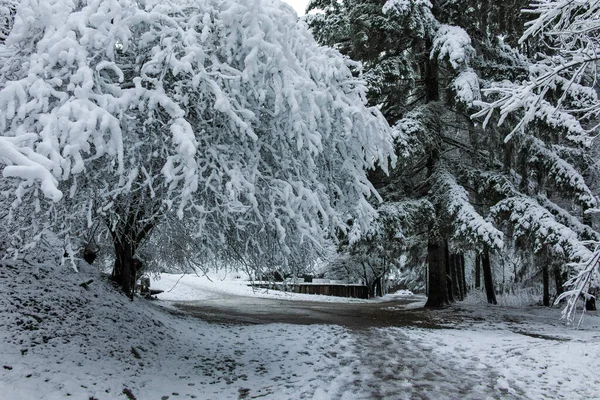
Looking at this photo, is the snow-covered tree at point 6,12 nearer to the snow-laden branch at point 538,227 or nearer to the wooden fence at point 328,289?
the snow-laden branch at point 538,227

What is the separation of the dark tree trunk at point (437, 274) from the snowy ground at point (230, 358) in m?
5.25

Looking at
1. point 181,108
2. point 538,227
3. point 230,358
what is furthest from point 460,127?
point 181,108

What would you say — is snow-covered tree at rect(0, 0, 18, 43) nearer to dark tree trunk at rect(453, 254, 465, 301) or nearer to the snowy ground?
the snowy ground

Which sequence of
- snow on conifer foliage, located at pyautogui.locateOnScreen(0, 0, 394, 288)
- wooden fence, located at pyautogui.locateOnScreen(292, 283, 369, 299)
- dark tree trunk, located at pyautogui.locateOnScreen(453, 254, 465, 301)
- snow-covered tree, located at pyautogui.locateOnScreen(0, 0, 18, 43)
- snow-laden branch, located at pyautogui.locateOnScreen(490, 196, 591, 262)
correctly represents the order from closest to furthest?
snow on conifer foliage, located at pyautogui.locateOnScreen(0, 0, 394, 288) → snow-covered tree, located at pyautogui.locateOnScreen(0, 0, 18, 43) → snow-laden branch, located at pyautogui.locateOnScreen(490, 196, 591, 262) → dark tree trunk, located at pyautogui.locateOnScreen(453, 254, 465, 301) → wooden fence, located at pyautogui.locateOnScreen(292, 283, 369, 299)

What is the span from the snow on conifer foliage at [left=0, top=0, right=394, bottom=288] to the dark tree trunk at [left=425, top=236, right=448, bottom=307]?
993cm

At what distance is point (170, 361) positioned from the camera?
6.80 metres

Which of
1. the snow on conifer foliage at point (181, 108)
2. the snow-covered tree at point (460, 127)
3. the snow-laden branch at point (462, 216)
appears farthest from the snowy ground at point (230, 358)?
the snow-covered tree at point (460, 127)

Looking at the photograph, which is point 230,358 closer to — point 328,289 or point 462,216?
point 462,216

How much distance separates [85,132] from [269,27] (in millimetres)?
2288

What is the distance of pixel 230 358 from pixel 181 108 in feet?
14.8

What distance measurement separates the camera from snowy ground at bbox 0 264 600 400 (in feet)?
17.3

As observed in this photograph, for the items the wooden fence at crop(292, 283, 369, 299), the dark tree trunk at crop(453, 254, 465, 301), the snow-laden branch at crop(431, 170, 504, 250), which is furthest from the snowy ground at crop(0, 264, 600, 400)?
the wooden fence at crop(292, 283, 369, 299)

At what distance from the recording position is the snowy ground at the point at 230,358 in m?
5.26

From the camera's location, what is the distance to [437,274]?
1515 cm
